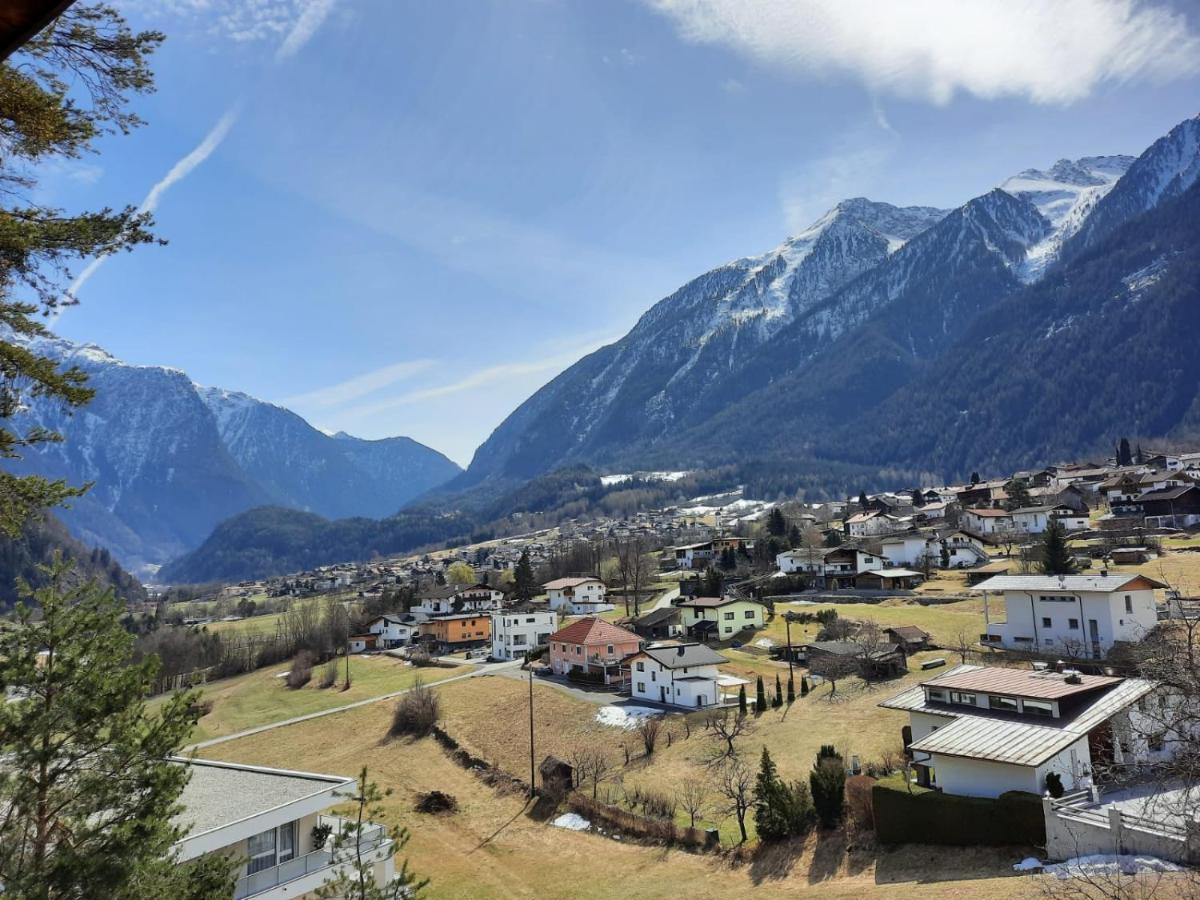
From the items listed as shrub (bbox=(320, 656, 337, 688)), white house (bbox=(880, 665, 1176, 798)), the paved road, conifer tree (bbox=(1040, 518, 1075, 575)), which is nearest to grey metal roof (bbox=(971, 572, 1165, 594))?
conifer tree (bbox=(1040, 518, 1075, 575))

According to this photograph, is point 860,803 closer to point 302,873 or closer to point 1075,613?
point 302,873

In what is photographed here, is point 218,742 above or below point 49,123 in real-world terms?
below

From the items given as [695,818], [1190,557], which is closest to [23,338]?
[695,818]

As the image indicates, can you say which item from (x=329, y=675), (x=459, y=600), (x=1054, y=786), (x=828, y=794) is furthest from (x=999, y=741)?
(x=459, y=600)

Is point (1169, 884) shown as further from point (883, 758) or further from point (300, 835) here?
point (300, 835)

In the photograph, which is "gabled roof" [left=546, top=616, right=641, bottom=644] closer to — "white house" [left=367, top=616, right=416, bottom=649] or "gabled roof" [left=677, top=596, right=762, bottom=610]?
"gabled roof" [left=677, top=596, right=762, bottom=610]
